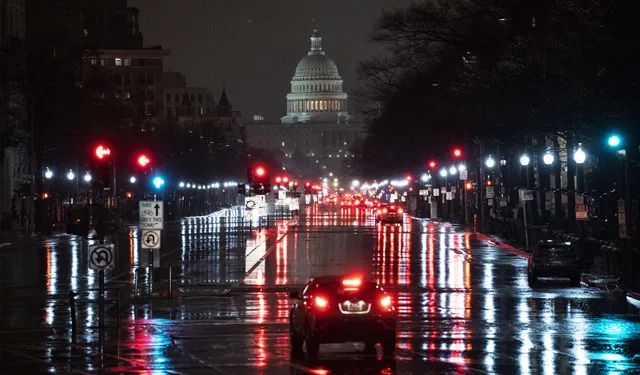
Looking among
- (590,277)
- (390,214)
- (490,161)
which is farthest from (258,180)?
(390,214)

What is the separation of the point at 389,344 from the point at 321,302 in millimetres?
1340

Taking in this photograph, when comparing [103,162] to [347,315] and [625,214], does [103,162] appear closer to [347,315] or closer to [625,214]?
[347,315]

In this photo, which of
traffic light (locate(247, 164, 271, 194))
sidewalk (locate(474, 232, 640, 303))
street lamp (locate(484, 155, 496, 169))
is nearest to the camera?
sidewalk (locate(474, 232, 640, 303))

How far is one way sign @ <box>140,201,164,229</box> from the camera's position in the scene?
3675 cm

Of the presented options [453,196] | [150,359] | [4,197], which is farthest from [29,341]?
[453,196]

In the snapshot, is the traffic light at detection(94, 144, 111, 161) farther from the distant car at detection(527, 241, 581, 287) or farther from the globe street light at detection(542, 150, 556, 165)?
the globe street light at detection(542, 150, 556, 165)

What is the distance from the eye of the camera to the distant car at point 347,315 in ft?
78.0

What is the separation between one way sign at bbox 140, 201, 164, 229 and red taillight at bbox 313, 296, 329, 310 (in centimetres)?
1332

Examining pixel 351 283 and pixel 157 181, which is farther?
pixel 157 181

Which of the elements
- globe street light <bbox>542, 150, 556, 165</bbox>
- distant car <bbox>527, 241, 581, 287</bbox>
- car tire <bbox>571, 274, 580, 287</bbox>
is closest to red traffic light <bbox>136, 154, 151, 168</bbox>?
distant car <bbox>527, 241, 581, 287</bbox>

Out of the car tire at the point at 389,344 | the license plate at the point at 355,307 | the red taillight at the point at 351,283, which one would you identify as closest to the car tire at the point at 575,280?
the car tire at the point at 389,344

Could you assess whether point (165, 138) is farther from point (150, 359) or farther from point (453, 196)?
point (150, 359)

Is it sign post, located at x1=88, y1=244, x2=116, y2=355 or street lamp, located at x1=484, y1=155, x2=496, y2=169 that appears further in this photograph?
street lamp, located at x1=484, y1=155, x2=496, y2=169

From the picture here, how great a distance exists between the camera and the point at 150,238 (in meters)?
36.5
